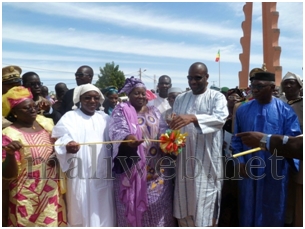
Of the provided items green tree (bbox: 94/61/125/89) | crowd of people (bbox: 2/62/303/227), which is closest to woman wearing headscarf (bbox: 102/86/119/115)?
crowd of people (bbox: 2/62/303/227)

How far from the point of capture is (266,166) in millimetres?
3898

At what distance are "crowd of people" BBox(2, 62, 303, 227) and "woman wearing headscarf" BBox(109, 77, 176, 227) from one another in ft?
0.04

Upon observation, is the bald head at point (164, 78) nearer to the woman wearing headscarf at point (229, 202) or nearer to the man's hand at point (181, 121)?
the woman wearing headscarf at point (229, 202)

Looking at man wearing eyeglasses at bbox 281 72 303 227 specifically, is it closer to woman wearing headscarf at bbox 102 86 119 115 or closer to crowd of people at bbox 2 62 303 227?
crowd of people at bbox 2 62 303 227

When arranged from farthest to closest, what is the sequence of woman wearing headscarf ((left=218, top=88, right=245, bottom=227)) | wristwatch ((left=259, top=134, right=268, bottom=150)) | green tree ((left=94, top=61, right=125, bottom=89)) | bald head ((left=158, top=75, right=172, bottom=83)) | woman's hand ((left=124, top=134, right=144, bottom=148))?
green tree ((left=94, top=61, right=125, bottom=89))
bald head ((left=158, top=75, right=172, bottom=83))
woman wearing headscarf ((left=218, top=88, right=245, bottom=227))
woman's hand ((left=124, top=134, right=144, bottom=148))
wristwatch ((left=259, top=134, right=268, bottom=150))

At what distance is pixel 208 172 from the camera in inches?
158

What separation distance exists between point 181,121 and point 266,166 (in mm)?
1203

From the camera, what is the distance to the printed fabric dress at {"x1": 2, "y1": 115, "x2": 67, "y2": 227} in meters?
3.50

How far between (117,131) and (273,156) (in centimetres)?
190

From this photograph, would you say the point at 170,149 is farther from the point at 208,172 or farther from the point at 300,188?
the point at 300,188

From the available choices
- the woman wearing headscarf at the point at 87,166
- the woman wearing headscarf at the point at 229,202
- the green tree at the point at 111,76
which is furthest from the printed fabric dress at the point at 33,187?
the green tree at the point at 111,76

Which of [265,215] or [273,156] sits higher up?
[273,156]

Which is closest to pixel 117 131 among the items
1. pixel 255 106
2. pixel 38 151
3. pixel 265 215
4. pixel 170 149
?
pixel 170 149

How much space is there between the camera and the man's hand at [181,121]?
3699mm
